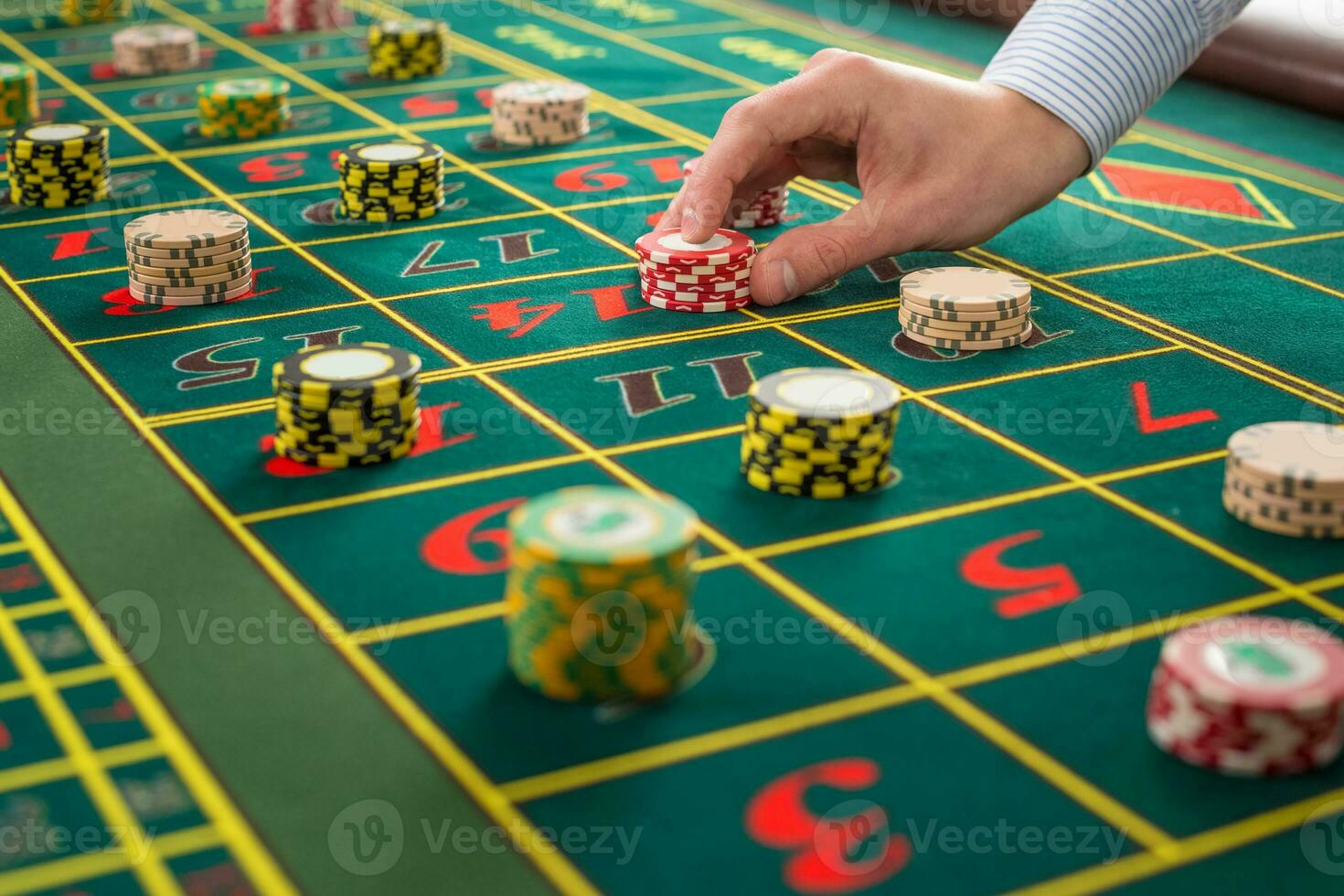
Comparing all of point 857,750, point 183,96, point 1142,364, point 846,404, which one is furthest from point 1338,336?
point 183,96

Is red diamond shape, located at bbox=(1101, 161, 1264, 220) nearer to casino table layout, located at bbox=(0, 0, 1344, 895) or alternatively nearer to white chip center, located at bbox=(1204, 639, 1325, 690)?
casino table layout, located at bbox=(0, 0, 1344, 895)

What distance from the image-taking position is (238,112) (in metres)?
5.67

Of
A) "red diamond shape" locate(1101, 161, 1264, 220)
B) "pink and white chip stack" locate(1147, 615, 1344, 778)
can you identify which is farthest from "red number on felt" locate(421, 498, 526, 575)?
"red diamond shape" locate(1101, 161, 1264, 220)

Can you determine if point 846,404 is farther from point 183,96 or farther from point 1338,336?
point 183,96

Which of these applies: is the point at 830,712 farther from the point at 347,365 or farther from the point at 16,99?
the point at 16,99

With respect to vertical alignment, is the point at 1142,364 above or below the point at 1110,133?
below

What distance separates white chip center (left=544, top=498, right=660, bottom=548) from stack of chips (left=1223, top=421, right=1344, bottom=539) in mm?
1148

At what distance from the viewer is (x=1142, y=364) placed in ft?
11.9

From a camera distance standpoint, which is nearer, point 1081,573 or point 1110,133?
point 1081,573

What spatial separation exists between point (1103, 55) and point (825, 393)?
1.69 meters

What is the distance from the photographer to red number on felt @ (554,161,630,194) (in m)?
5.05

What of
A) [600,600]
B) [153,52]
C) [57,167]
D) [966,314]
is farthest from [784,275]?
[153,52]

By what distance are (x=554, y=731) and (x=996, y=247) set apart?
2680mm

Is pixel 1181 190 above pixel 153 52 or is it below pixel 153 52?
above
